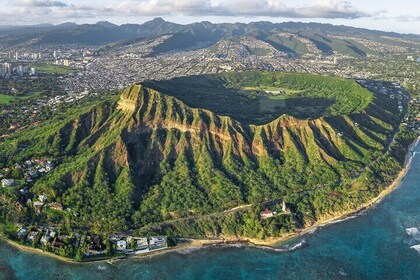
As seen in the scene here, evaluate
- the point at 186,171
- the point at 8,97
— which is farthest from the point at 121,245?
the point at 8,97

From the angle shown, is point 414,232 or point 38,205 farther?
point 414,232

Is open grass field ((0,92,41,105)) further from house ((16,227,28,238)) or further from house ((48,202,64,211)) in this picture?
house ((16,227,28,238))

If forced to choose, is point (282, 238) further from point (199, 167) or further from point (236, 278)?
point (199, 167)

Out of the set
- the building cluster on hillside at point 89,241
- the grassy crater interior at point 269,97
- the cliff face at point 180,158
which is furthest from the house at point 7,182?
the grassy crater interior at point 269,97

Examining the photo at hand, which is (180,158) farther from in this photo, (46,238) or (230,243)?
(46,238)

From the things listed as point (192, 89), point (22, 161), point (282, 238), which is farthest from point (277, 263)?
point (192, 89)

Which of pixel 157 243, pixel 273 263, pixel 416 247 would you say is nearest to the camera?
pixel 273 263

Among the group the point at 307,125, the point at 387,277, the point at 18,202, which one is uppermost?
the point at 307,125
